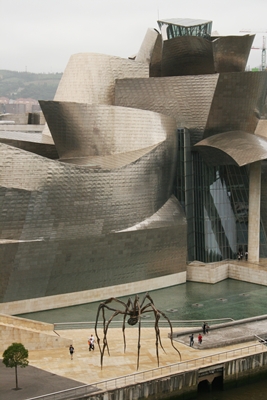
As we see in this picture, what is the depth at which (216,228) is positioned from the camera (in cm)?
4219

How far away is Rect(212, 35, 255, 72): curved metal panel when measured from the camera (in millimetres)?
41219

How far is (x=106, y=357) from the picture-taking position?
26.7 meters

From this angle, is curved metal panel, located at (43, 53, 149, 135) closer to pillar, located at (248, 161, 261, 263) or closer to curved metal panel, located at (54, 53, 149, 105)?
curved metal panel, located at (54, 53, 149, 105)

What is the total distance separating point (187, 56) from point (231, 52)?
236 cm

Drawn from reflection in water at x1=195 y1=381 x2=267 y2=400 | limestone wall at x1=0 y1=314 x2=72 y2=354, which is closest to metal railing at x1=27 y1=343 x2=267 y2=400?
reflection in water at x1=195 y1=381 x2=267 y2=400

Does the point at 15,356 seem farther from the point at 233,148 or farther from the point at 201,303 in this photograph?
the point at 233,148

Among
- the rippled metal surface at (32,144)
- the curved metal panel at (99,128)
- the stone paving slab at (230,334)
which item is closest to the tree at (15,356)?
the stone paving slab at (230,334)

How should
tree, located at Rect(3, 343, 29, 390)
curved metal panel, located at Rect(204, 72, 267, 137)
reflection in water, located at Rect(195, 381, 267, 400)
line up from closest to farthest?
tree, located at Rect(3, 343, 29, 390) < reflection in water, located at Rect(195, 381, 267, 400) < curved metal panel, located at Rect(204, 72, 267, 137)

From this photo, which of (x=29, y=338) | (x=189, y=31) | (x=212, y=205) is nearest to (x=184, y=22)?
(x=189, y=31)

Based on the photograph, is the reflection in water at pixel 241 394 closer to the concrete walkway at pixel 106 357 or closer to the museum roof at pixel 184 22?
the concrete walkway at pixel 106 357

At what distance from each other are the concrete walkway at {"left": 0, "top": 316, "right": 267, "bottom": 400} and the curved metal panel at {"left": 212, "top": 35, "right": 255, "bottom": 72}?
52.2 feet

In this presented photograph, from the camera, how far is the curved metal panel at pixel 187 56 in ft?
135

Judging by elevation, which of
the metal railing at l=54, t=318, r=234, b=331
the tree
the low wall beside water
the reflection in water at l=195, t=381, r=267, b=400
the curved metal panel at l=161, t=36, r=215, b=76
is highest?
the curved metal panel at l=161, t=36, r=215, b=76

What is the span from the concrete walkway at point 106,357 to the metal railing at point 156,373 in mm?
446
